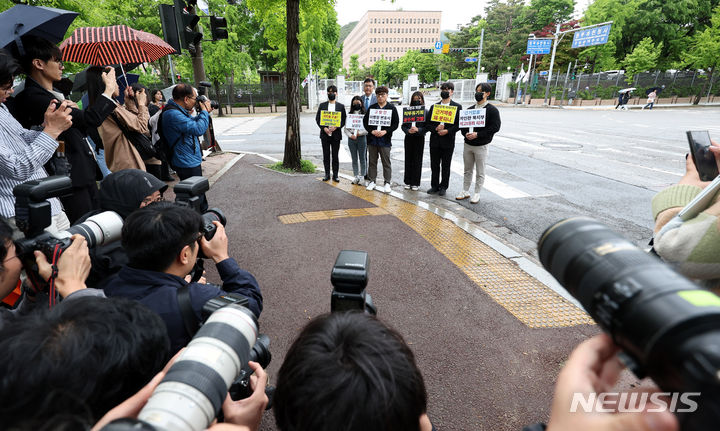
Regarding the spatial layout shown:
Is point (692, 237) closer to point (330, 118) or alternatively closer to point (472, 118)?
point (472, 118)

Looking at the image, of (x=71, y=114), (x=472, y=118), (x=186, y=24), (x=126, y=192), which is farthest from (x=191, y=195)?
(x=186, y=24)

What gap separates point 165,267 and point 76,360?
856mm

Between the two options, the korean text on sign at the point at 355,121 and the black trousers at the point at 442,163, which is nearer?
the black trousers at the point at 442,163

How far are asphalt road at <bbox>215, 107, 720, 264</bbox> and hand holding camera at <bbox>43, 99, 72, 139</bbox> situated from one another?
474 centimetres

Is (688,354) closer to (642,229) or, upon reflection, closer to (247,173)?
(642,229)

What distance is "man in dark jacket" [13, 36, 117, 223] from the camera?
280cm

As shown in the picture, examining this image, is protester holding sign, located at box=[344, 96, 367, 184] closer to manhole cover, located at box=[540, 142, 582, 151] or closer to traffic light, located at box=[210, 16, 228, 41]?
traffic light, located at box=[210, 16, 228, 41]

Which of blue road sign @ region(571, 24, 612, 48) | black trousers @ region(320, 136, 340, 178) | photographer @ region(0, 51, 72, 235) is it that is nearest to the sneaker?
black trousers @ region(320, 136, 340, 178)

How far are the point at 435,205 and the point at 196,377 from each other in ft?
18.2

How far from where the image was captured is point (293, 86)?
8.01 meters

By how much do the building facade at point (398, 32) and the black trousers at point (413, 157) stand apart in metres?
122

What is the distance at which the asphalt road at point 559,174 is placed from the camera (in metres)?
5.53

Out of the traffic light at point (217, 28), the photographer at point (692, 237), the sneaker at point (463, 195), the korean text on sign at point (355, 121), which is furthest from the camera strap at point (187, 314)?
the traffic light at point (217, 28)

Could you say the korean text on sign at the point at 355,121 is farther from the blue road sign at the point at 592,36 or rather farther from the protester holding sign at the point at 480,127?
the blue road sign at the point at 592,36
